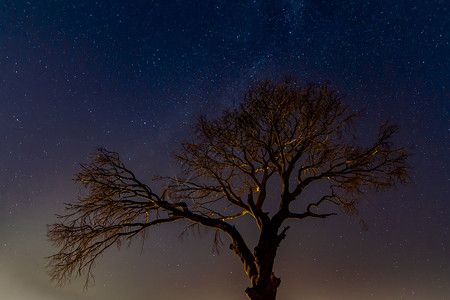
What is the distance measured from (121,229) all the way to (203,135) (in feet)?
12.3

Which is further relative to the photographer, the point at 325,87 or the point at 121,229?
the point at 325,87

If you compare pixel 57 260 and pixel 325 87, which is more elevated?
pixel 325 87

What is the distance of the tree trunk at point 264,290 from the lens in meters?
8.25

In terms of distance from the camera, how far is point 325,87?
10.1m

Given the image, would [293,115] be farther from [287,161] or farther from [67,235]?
[67,235]

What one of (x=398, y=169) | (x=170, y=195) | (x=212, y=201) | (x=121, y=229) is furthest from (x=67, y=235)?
(x=398, y=169)

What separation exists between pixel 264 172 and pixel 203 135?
7.39 feet

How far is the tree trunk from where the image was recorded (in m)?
8.25

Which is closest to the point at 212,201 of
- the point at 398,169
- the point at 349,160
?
the point at 349,160

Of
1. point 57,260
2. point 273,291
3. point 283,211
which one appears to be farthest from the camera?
point 283,211

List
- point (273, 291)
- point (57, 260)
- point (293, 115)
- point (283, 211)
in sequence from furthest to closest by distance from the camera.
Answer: point (293, 115)
point (283, 211)
point (273, 291)
point (57, 260)

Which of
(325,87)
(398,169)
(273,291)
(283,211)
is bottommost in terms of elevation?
(273,291)

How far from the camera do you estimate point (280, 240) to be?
8883 millimetres

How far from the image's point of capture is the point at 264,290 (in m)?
8.29
